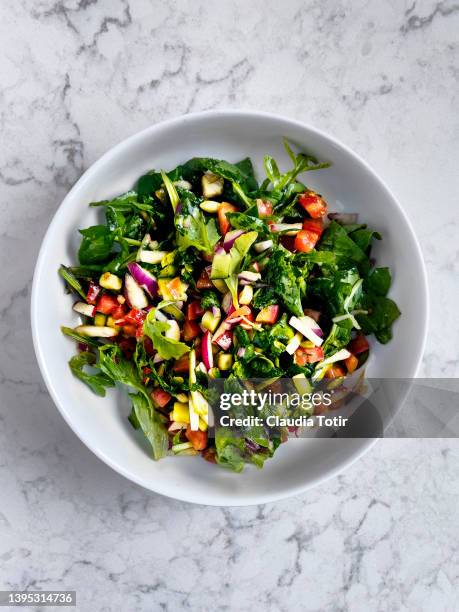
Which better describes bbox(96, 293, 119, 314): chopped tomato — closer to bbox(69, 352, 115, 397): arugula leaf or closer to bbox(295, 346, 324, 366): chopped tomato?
bbox(69, 352, 115, 397): arugula leaf

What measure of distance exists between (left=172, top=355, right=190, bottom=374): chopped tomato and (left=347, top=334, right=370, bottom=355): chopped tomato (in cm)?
62

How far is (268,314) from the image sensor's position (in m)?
2.03

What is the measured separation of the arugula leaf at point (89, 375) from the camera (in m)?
2.10

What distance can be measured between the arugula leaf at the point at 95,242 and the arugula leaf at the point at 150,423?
Answer: 0.51 meters

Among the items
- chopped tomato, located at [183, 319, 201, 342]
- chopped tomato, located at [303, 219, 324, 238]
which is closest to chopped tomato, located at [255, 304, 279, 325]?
chopped tomato, located at [183, 319, 201, 342]

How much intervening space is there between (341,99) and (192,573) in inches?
76.9

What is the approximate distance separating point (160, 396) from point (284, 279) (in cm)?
60

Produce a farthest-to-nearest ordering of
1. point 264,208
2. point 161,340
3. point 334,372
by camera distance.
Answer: point 334,372 → point 264,208 → point 161,340

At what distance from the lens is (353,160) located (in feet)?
6.76

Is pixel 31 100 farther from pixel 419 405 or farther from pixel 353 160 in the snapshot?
pixel 419 405

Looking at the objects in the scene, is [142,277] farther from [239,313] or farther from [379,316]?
[379,316]

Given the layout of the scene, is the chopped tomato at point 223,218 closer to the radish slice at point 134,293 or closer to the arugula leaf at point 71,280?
the radish slice at point 134,293

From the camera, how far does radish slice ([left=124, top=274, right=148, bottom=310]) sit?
80.1 inches

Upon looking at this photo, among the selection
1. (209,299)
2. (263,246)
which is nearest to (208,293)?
(209,299)
